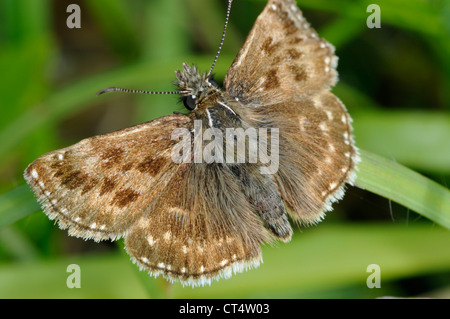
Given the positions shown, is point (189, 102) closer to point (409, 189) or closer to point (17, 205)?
point (17, 205)

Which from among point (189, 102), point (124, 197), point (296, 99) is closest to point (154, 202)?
point (124, 197)

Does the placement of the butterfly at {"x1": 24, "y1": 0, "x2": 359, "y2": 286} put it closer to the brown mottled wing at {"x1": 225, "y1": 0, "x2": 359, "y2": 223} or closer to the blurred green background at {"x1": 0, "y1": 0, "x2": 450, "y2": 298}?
the brown mottled wing at {"x1": 225, "y1": 0, "x2": 359, "y2": 223}

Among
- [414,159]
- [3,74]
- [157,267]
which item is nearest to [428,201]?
[414,159]

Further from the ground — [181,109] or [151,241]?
[181,109]

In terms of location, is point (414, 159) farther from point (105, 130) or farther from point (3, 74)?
point (3, 74)

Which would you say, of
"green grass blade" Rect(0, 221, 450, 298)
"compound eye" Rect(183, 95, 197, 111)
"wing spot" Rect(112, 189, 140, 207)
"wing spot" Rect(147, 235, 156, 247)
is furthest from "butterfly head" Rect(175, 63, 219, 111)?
"green grass blade" Rect(0, 221, 450, 298)
